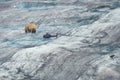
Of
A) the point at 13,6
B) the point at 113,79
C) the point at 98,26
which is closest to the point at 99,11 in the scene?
the point at 98,26

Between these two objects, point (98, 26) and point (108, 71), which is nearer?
point (108, 71)

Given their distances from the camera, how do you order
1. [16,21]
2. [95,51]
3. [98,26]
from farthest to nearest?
[16,21] → [98,26] → [95,51]

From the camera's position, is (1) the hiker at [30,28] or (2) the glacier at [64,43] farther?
(1) the hiker at [30,28]

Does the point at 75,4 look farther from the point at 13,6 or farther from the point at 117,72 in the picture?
the point at 117,72

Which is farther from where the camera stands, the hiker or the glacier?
the hiker

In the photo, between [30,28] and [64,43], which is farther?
[30,28]

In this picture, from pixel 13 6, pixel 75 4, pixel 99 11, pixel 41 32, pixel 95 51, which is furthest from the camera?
pixel 13 6

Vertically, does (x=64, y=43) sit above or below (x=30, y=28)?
above
